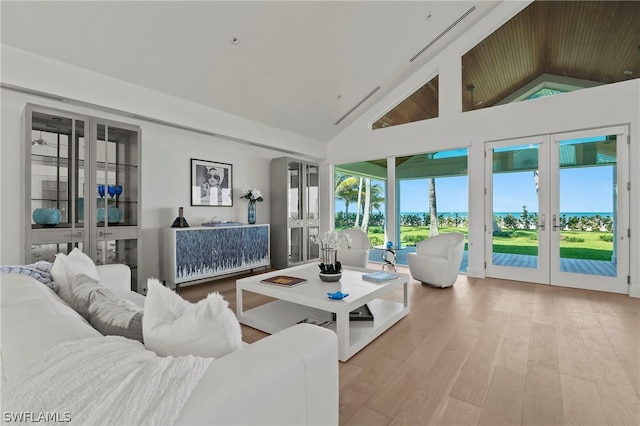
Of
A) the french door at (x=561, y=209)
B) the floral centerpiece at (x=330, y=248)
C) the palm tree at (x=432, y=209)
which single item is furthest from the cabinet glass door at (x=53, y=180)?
the french door at (x=561, y=209)

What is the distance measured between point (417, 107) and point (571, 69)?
7.24 ft

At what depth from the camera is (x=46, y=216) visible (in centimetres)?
289

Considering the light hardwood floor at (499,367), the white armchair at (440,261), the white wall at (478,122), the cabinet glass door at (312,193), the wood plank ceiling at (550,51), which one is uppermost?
the wood plank ceiling at (550,51)

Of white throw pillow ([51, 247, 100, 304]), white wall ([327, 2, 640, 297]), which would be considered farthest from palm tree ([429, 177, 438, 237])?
white throw pillow ([51, 247, 100, 304])

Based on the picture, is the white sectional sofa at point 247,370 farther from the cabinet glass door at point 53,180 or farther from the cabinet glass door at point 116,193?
the cabinet glass door at point 116,193

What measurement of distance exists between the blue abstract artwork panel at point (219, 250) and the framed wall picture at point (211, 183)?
2.02 feet

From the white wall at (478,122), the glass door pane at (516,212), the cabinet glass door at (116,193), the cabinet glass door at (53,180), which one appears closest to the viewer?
the cabinet glass door at (53,180)

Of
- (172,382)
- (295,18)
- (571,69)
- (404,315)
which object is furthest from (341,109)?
(172,382)

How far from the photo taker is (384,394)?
5.63 ft

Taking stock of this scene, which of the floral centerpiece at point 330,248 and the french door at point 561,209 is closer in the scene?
the floral centerpiece at point 330,248

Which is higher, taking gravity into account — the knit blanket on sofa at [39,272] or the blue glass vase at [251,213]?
the blue glass vase at [251,213]

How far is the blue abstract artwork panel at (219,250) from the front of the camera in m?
3.95

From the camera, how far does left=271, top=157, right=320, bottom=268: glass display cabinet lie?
5.50 meters

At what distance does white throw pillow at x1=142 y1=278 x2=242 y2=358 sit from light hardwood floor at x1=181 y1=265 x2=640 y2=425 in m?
1.01
